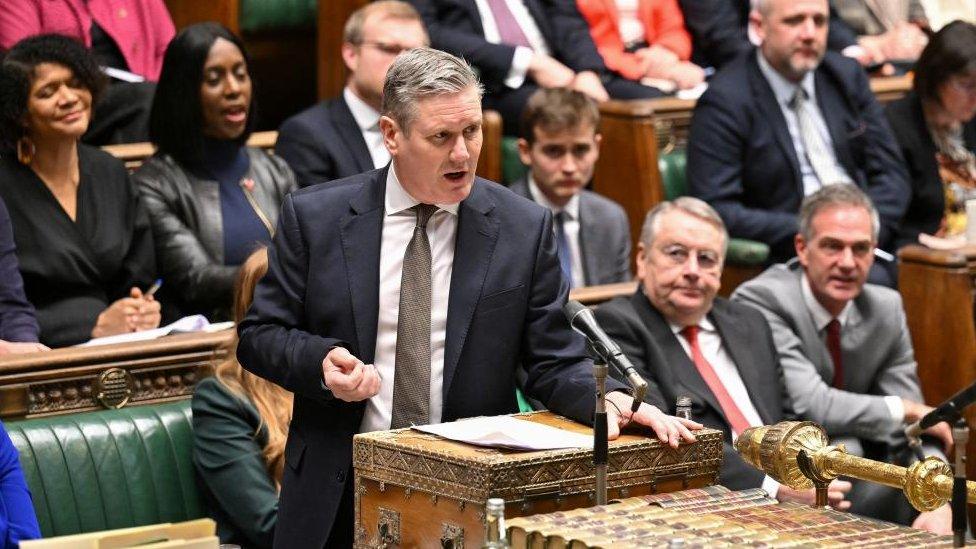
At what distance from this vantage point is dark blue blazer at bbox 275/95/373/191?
4.50 meters

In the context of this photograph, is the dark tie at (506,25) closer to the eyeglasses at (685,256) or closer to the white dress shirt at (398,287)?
the eyeglasses at (685,256)

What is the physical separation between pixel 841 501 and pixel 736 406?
35 centimetres

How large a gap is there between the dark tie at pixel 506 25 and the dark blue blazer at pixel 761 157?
68cm

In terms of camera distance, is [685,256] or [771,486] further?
[685,256]

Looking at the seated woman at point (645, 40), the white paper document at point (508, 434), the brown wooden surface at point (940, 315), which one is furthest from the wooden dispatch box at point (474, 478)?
the seated woman at point (645, 40)

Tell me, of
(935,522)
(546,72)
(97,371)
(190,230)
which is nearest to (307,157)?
(190,230)

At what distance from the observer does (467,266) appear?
2621mm

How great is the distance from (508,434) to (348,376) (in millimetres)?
243

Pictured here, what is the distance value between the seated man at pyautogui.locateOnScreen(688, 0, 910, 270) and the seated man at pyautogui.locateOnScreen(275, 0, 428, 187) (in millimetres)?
943

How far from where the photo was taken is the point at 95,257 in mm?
4027

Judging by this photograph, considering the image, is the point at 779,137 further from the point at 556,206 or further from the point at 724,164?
the point at 556,206

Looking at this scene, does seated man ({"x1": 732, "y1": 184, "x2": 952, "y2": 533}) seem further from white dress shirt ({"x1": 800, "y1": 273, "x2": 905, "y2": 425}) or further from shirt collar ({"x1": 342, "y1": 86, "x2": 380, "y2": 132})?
shirt collar ({"x1": 342, "y1": 86, "x2": 380, "y2": 132})

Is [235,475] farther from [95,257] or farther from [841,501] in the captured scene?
[841,501]

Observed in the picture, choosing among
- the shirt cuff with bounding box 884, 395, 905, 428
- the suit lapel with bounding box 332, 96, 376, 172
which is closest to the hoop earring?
the suit lapel with bounding box 332, 96, 376, 172
